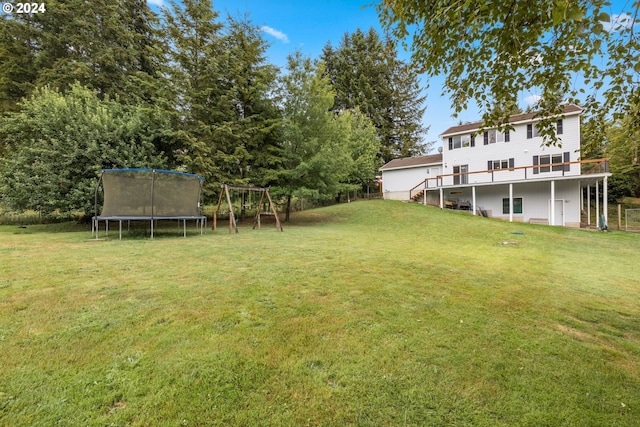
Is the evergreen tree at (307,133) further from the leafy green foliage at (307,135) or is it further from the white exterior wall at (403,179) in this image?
the white exterior wall at (403,179)

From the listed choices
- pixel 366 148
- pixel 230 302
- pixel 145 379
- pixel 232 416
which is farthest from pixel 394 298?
pixel 366 148

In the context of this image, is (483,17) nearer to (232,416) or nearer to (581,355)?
(581,355)

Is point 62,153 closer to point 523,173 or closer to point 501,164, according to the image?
point 501,164

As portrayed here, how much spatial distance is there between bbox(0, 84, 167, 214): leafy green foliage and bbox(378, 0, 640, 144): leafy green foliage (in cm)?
1269

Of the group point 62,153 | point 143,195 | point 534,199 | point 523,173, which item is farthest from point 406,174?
point 62,153

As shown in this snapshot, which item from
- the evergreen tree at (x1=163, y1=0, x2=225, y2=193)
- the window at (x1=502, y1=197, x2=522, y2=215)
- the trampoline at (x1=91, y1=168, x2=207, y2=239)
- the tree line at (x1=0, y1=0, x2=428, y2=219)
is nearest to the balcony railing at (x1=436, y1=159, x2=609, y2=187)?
the window at (x1=502, y1=197, x2=522, y2=215)

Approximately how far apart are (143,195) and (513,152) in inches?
890

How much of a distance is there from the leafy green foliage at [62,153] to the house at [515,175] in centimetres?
1915

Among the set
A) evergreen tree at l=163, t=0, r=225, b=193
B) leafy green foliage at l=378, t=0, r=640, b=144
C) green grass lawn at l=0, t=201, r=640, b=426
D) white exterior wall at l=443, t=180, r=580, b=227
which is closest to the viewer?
green grass lawn at l=0, t=201, r=640, b=426

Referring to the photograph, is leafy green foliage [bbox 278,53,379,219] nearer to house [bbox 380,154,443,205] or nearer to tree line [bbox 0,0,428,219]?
tree line [bbox 0,0,428,219]

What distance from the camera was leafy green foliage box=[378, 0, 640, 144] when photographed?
281cm

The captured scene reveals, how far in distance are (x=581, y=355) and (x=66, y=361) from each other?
14.4 feet

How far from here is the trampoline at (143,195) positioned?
9836mm

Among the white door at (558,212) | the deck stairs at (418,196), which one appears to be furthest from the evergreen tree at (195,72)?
the white door at (558,212)
